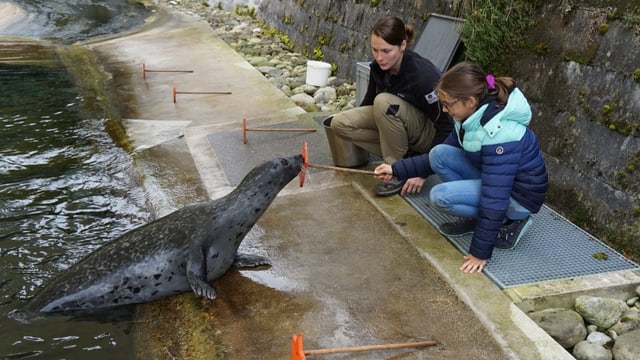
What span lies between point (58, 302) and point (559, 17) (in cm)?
459

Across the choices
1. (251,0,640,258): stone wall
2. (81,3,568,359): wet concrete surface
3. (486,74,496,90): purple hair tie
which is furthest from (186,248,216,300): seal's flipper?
(251,0,640,258): stone wall

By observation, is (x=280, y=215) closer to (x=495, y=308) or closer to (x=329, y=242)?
Result: (x=329, y=242)

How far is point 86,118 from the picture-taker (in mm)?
7273

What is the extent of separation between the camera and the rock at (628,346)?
2972 millimetres

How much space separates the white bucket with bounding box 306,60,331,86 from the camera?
27.7 ft

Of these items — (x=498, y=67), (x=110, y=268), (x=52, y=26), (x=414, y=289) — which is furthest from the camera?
(x=52, y=26)

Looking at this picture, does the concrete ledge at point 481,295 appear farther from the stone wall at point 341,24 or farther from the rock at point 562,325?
the stone wall at point 341,24

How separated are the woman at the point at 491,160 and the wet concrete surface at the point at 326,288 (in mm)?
342

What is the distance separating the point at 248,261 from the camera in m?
3.72

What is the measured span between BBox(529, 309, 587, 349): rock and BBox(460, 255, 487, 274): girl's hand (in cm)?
42

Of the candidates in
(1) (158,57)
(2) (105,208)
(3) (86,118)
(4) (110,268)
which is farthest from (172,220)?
(1) (158,57)

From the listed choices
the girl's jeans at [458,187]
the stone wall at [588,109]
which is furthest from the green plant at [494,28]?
the girl's jeans at [458,187]

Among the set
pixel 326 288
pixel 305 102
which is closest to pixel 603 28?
pixel 326 288

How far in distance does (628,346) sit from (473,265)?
96 cm
